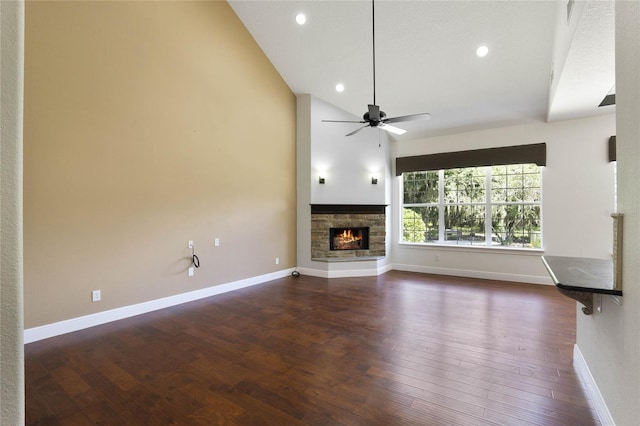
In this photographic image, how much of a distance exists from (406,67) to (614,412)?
15.8 feet

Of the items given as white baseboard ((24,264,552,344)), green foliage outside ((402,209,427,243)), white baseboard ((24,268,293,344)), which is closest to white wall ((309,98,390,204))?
green foliage outside ((402,209,427,243))

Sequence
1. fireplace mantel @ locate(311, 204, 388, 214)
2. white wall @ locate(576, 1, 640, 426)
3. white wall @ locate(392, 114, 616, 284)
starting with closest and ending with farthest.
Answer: white wall @ locate(576, 1, 640, 426), white wall @ locate(392, 114, 616, 284), fireplace mantel @ locate(311, 204, 388, 214)

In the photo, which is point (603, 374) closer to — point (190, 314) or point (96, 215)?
point (190, 314)

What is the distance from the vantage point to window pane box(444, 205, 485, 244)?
6.24 m

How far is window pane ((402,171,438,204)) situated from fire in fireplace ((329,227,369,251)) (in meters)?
1.36

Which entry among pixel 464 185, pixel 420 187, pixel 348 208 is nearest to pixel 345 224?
pixel 348 208

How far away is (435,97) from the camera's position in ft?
18.0

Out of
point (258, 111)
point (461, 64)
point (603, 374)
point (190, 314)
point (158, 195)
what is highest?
point (461, 64)

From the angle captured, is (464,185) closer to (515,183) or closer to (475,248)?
(515,183)

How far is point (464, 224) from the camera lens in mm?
6398

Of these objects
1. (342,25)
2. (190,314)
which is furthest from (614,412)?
(342,25)

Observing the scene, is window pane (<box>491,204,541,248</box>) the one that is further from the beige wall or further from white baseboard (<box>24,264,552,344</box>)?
the beige wall

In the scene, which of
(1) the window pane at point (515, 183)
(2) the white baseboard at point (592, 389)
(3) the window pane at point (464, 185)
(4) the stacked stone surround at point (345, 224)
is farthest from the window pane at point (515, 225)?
(2) the white baseboard at point (592, 389)

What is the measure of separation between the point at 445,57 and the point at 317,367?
4.63 metres
